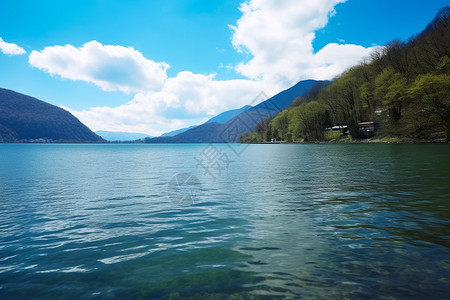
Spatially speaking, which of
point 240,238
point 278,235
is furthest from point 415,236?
point 240,238

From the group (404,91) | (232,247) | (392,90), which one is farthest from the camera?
(392,90)

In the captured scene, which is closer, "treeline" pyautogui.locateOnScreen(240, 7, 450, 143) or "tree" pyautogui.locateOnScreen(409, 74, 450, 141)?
"tree" pyautogui.locateOnScreen(409, 74, 450, 141)

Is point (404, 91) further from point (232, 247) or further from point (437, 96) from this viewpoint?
point (232, 247)

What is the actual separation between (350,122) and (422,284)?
414 feet

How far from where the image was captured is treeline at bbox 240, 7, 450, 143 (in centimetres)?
6925

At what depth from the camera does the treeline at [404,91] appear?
69.2m

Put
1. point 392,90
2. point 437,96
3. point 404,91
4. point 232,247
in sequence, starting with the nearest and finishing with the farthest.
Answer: point 232,247
point 437,96
point 404,91
point 392,90

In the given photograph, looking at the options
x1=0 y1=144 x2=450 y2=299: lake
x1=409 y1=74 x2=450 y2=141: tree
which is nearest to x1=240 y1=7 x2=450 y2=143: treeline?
x1=409 y1=74 x2=450 y2=141: tree

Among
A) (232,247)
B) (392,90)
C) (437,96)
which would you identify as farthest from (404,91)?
(232,247)

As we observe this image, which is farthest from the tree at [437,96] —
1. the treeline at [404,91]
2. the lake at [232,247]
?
the lake at [232,247]

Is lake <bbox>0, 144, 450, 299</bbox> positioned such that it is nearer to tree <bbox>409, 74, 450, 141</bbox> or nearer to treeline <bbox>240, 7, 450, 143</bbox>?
tree <bbox>409, 74, 450, 141</bbox>

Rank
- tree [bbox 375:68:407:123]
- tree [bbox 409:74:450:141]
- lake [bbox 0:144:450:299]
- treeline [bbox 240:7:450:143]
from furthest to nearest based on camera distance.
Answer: tree [bbox 375:68:407:123] < treeline [bbox 240:7:450:143] < tree [bbox 409:74:450:141] < lake [bbox 0:144:450:299]

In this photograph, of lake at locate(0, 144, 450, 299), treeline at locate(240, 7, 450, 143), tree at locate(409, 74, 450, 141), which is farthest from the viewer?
treeline at locate(240, 7, 450, 143)

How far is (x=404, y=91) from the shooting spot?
266ft
